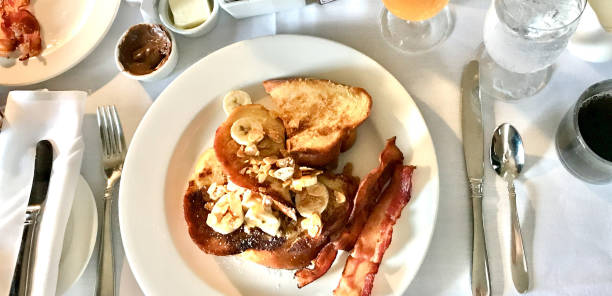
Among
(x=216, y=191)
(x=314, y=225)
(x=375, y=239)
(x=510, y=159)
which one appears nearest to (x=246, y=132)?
(x=216, y=191)

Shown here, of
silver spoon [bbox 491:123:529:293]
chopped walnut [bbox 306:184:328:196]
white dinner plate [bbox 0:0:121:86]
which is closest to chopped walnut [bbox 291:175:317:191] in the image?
chopped walnut [bbox 306:184:328:196]

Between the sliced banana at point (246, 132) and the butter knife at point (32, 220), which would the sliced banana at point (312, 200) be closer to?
the sliced banana at point (246, 132)

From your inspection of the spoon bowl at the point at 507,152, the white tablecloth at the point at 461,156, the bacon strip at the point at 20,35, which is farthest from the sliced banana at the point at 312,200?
the bacon strip at the point at 20,35

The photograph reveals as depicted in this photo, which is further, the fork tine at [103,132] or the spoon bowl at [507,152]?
the fork tine at [103,132]

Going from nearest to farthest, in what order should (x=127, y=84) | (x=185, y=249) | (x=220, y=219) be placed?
(x=220, y=219) < (x=185, y=249) < (x=127, y=84)

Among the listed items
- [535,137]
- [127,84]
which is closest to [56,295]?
[127,84]

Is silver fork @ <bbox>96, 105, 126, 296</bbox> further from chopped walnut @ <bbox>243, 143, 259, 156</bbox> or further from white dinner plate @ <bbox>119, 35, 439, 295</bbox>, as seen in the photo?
chopped walnut @ <bbox>243, 143, 259, 156</bbox>

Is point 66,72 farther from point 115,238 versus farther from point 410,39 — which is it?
point 410,39
